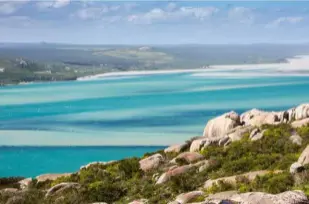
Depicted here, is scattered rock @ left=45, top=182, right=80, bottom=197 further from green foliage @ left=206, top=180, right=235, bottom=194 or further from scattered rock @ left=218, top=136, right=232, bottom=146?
scattered rock @ left=218, top=136, right=232, bottom=146

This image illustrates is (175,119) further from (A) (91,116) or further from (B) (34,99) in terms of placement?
(B) (34,99)

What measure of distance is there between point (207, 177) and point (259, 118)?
9212mm

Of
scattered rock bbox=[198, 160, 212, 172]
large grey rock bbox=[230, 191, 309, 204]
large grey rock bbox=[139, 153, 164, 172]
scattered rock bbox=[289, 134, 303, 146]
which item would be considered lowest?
large grey rock bbox=[139, 153, 164, 172]

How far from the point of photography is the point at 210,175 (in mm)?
15898

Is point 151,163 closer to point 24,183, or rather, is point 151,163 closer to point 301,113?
point 24,183

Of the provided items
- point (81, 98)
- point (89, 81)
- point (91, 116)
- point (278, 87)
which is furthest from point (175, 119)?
point (89, 81)

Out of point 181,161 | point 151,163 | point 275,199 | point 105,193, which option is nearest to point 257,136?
point 181,161

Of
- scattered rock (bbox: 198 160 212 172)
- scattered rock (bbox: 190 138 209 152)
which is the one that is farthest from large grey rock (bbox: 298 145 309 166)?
scattered rock (bbox: 190 138 209 152)

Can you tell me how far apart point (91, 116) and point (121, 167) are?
57959 millimetres

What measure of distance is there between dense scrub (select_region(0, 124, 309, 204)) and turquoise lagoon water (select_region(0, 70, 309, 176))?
2296 cm

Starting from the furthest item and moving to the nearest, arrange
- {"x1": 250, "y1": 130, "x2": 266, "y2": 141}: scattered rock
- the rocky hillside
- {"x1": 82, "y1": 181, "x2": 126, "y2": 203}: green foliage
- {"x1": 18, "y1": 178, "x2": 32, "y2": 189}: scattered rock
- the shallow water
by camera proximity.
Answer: the shallow water → {"x1": 18, "y1": 178, "x2": 32, "y2": 189}: scattered rock → {"x1": 250, "y1": 130, "x2": 266, "y2": 141}: scattered rock → {"x1": 82, "y1": 181, "x2": 126, "y2": 203}: green foliage → the rocky hillside

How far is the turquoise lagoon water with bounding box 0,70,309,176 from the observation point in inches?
1893

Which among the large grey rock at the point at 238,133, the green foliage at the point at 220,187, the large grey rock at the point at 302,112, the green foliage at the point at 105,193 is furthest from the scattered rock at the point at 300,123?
the green foliage at the point at 220,187

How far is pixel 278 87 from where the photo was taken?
11138cm
